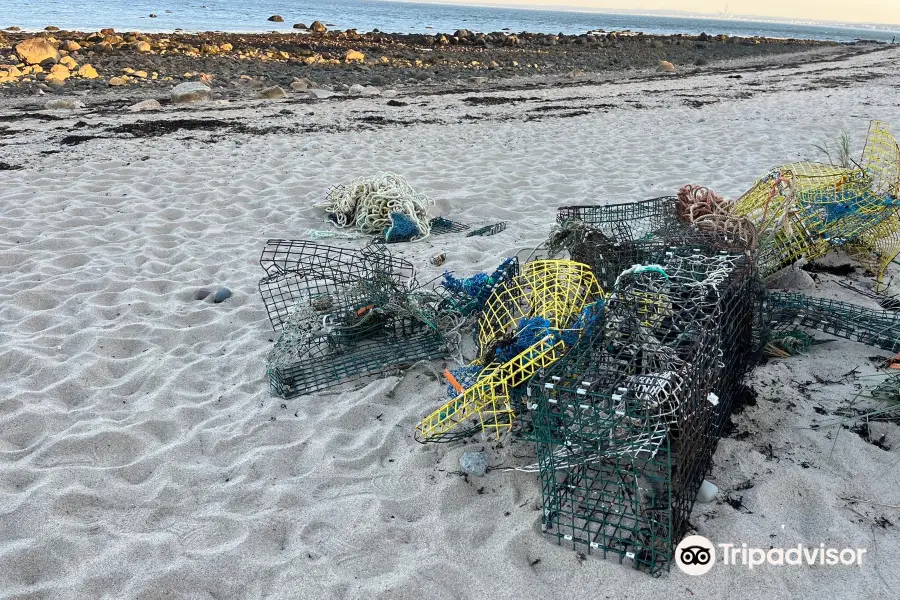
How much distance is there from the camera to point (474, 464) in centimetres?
244

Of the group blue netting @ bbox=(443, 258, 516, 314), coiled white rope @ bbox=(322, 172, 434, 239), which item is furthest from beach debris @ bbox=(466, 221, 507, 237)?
blue netting @ bbox=(443, 258, 516, 314)

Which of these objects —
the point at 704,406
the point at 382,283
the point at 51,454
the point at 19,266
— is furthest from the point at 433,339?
the point at 19,266

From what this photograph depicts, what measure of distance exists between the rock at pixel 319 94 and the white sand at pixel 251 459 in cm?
744

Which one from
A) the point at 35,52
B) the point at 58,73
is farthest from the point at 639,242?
the point at 35,52

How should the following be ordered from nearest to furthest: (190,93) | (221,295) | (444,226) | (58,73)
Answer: (221,295), (444,226), (190,93), (58,73)

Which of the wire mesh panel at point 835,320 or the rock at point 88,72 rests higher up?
the rock at point 88,72

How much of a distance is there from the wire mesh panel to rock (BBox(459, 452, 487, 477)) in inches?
65.0

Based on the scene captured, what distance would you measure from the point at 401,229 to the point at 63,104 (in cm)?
907

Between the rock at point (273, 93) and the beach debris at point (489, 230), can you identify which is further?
the rock at point (273, 93)

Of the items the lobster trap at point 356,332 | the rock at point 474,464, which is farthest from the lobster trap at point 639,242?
the rock at point 474,464

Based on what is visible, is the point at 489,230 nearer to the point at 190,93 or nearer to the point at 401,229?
the point at 401,229

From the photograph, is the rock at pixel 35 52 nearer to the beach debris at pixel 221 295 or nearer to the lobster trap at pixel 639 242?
the beach debris at pixel 221 295

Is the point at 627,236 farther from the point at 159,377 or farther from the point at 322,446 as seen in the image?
the point at 159,377

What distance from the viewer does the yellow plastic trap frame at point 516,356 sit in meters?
2.44
